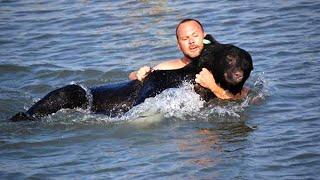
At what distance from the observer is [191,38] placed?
9.24 meters

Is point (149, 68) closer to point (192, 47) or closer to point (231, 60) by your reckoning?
point (192, 47)

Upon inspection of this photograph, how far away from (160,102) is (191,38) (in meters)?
0.86

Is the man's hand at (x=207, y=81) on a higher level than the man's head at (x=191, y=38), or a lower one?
lower

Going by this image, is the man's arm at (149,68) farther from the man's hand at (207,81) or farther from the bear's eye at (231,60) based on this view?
the bear's eye at (231,60)

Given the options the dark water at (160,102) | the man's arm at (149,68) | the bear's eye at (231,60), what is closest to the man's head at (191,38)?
the man's arm at (149,68)

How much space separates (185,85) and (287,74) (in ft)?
6.90

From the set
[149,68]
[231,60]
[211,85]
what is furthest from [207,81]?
[149,68]

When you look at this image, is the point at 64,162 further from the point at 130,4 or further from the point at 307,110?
the point at 130,4

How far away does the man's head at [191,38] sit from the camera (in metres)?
9.26

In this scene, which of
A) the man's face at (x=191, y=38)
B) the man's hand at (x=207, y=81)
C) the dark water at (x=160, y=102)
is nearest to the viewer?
the dark water at (x=160, y=102)

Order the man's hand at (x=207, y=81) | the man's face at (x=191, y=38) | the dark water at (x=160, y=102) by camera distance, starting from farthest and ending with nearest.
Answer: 1. the man's face at (x=191, y=38)
2. the man's hand at (x=207, y=81)
3. the dark water at (x=160, y=102)

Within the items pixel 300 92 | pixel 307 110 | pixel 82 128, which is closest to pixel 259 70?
pixel 300 92

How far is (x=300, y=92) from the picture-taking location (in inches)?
386

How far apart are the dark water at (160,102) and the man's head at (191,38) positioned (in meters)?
0.49
